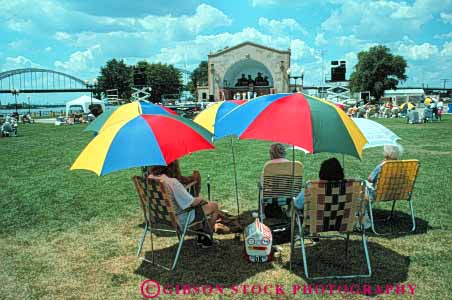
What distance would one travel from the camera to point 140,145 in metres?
3.86

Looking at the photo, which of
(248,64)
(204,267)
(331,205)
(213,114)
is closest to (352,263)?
(331,205)

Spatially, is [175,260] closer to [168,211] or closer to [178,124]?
[168,211]

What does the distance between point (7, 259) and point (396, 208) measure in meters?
5.53

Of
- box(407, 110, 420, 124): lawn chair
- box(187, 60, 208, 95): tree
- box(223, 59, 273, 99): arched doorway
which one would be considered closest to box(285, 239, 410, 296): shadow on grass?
box(407, 110, 420, 124): lawn chair

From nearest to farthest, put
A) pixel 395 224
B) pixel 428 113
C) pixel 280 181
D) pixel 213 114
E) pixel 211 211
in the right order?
pixel 211 211, pixel 280 181, pixel 395 224, pixel 213 114, pixel 428 113

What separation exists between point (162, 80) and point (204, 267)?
7564 centimetres

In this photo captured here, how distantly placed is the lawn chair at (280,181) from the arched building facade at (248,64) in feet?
216

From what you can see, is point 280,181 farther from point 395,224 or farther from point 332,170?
point 395,224

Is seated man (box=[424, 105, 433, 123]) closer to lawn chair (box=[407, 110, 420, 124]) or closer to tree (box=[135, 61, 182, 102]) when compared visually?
lawn chair (box=[407, 110, 420, 124])

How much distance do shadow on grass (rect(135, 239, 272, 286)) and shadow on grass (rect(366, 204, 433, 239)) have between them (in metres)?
1.89

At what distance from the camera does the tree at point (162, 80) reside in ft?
253

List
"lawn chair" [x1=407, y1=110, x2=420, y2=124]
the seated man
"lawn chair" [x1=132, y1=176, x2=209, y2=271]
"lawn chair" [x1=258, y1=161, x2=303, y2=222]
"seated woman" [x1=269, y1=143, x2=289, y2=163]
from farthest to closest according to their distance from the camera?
the seated man
"lawn chair" [x1=407, y1=110, x2=420, y2=124]
"seated woman" [x1=269, y1=143, x2=289, y2=163]
"lawn chair" [x1=258, y1=161, x2=303, y2=222]
"lawn chair" [x1=132, y1=176, x2=209, y2=271]

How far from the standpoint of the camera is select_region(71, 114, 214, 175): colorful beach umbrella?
147 inches

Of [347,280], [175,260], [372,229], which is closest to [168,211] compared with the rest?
[175,260]
